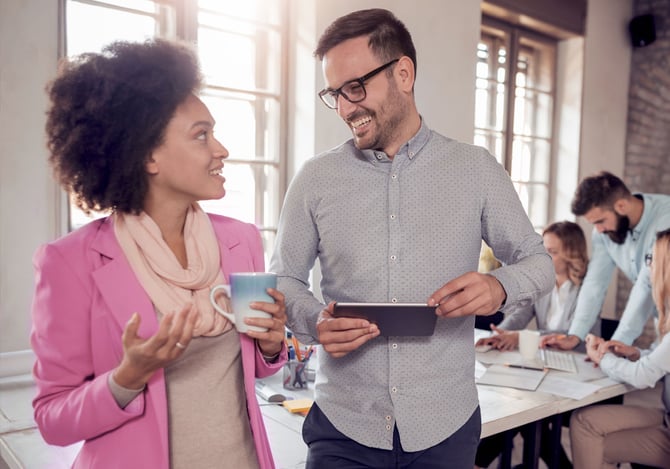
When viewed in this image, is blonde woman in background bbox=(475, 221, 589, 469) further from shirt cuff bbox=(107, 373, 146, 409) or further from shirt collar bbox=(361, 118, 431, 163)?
shirt cuff bbox=(107, 373, 146, 409)

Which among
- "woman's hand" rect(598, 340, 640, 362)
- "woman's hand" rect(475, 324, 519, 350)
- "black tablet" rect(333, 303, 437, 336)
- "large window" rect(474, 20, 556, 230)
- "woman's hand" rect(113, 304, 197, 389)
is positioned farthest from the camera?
"large window" rect(474, 20, 556, 230)

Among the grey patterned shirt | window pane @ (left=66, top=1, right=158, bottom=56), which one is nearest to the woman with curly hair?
the grey patterned shirt

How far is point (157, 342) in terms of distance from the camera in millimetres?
892

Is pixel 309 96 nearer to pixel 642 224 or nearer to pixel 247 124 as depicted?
pixel 247 124

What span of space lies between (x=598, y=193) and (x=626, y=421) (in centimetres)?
126

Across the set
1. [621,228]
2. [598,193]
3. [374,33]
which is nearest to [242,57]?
[374,33]

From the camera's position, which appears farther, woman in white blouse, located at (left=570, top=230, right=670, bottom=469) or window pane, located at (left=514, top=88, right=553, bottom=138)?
window pane, located at (left=514, top=88, right=553, bottom=138)

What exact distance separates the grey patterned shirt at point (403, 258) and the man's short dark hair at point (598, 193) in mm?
1964

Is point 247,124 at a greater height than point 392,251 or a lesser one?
greater

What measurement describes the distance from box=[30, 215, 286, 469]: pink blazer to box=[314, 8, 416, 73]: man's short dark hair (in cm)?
76

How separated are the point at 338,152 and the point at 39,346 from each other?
0.83 meters

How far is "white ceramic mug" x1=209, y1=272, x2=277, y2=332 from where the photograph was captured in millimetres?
1013

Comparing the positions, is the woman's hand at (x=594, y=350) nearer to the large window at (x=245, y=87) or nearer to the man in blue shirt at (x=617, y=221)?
the man in blue shirt at (x=617, y=221)

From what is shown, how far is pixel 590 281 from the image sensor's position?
9.84 feet
